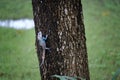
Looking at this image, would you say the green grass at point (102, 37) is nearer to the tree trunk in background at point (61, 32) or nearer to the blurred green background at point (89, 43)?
the blurred green background at point (89, 43)

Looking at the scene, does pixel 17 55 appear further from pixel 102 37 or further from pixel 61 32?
pixel 61 32

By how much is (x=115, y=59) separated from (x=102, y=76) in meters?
0.87

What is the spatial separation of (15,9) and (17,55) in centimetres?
426

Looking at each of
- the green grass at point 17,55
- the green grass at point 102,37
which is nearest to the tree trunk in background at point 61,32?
the green grass at point 17,55

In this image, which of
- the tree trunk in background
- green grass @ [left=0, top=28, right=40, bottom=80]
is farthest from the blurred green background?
the tree trunk in background

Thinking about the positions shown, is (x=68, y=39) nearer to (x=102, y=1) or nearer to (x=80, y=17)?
(x=80, y=17)

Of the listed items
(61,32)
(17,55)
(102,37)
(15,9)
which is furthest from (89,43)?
(61,32)

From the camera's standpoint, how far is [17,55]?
8.13m

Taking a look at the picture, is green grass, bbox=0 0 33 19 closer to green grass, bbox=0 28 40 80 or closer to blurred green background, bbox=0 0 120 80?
blurred green background, bbox=0 0 120 80

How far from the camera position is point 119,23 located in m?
9.81

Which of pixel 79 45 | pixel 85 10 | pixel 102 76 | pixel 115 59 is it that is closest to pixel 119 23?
pixel 85 10

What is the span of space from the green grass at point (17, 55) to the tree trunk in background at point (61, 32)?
2.12 meters

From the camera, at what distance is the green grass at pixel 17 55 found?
7.00 metres

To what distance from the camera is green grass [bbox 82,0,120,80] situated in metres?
6.99
